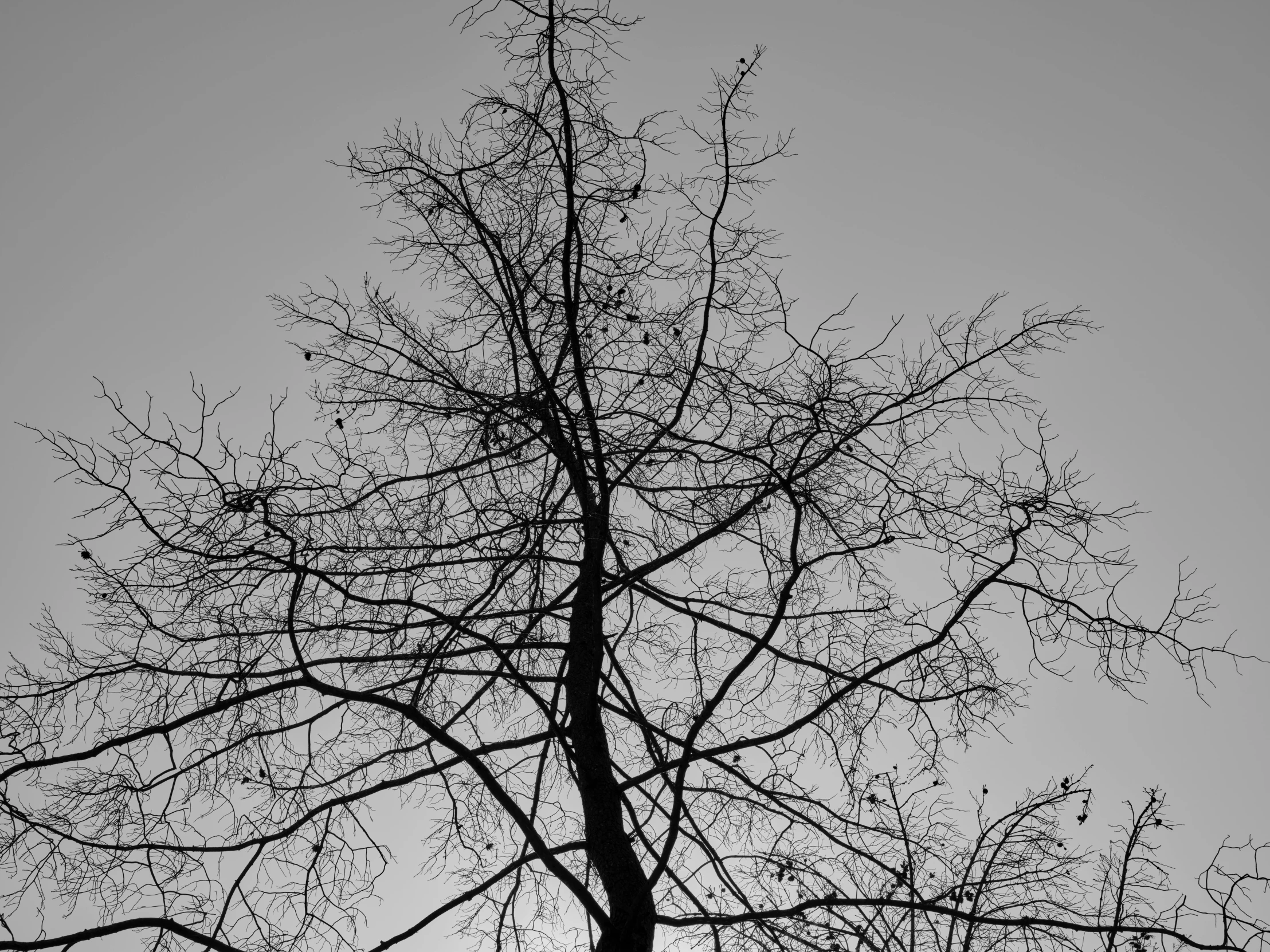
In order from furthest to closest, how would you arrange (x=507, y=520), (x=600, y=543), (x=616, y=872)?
(x=507, y=520) < (x=600, y=543) < (x=616, y=872)

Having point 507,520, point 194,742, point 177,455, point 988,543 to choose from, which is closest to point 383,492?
point 507,520

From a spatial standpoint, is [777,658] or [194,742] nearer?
[194,742]

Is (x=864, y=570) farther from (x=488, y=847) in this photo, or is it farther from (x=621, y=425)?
(x=488, y=847)

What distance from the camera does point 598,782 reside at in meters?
3.61

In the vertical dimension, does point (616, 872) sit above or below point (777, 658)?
below

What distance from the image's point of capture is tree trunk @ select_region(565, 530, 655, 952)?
3312 mm

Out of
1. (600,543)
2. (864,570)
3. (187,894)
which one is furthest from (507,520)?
(187,894)

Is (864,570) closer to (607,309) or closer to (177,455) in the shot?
(607,309)

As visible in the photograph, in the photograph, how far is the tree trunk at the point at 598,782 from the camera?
331 cm

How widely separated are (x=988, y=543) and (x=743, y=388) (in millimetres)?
1159

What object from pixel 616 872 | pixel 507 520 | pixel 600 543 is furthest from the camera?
pixel 507 520

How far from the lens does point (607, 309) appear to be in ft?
13.7

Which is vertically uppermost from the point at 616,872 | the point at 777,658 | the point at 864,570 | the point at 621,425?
the point at 621,425

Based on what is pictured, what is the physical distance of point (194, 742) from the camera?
3877 mm
